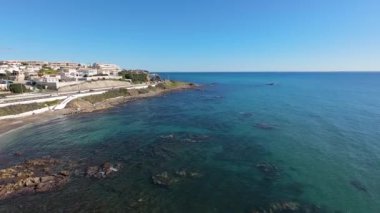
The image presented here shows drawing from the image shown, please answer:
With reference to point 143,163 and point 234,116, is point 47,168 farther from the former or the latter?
point 234,116

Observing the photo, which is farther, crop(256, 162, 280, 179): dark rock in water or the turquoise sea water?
crop(256, 162, 280, 179): dark rock in water

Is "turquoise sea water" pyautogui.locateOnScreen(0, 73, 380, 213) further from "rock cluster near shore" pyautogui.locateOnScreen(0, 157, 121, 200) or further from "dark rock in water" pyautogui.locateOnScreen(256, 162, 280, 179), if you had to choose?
"rock cluster near shore" pyautogui.locateOnScreen(0, 157, 121, 200)

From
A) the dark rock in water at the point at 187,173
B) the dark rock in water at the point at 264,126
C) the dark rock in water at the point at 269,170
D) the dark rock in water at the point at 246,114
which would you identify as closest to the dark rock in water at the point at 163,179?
the dark rock in water at the point at 187,173

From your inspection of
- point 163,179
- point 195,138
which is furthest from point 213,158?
point 195,138

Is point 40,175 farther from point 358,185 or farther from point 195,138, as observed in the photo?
point 358,185

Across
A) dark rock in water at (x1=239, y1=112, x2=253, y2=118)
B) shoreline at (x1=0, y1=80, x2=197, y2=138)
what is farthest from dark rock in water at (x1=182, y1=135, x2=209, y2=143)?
shoreline at (x1=0, y1=80, x2=197, y2=138)

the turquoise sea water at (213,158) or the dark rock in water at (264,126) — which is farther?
the dark rock in water at (264,126)

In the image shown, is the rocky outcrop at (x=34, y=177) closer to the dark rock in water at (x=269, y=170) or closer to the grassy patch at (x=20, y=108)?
the dark rock in water at (x=269, y=170)
